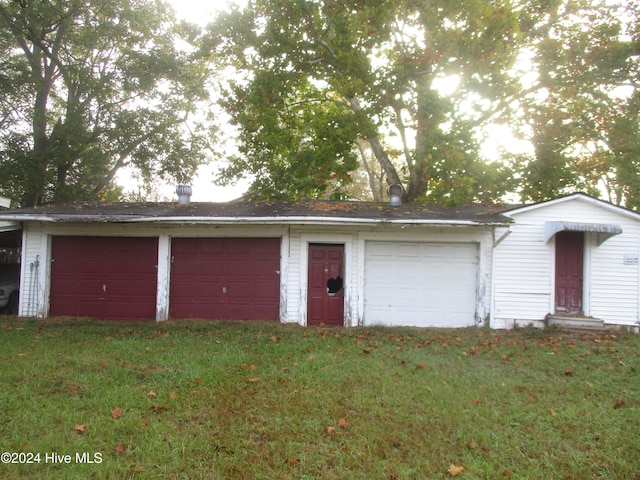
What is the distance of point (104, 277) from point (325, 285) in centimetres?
597

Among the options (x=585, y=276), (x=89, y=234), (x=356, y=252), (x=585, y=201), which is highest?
(x=585, y=201)

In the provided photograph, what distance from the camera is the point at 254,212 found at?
10.5 meters

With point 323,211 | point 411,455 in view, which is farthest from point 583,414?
point 323,211

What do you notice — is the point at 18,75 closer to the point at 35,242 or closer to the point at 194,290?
the point at 35,242

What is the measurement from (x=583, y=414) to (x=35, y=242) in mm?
12367

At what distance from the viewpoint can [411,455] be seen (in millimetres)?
3447

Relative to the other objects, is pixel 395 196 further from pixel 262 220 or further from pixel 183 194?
pixel 183 194

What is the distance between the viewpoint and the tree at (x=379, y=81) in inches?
531

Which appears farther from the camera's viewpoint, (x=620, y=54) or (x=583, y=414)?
(x=620, y=54)

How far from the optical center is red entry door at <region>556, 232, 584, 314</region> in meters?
10.3

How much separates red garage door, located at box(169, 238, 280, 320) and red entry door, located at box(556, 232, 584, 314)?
7280mm

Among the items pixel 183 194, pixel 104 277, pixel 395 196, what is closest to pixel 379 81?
pixel 395 196

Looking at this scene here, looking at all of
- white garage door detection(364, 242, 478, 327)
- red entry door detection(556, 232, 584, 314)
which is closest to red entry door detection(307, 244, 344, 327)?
white garage door detection(364, 242, 478, 327)

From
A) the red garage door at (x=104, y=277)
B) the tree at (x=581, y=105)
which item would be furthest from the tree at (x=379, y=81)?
the red garage door at (x=104, y=277)
